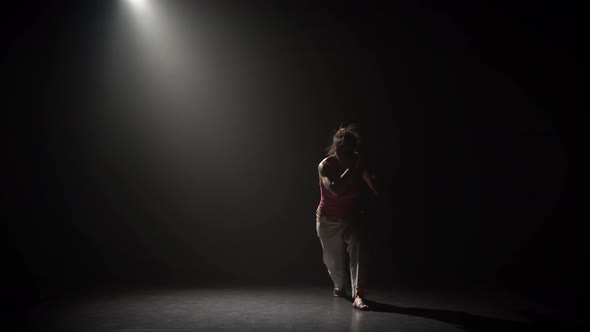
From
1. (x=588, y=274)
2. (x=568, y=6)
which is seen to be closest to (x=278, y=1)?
(x=568, y=6)

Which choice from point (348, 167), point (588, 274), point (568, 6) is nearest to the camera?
point (348, 167)

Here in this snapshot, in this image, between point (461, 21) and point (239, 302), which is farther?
point (461, 21)

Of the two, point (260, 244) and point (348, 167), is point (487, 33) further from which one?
point (260, 244)

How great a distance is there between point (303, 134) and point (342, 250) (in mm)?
1786

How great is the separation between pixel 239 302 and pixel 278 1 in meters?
3.00

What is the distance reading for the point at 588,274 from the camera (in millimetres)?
5070

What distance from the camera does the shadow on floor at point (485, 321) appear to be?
318 centimetres

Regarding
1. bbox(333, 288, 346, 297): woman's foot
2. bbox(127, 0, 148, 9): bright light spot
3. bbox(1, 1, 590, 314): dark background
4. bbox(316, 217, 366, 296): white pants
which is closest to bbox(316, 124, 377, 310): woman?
bbox(316, 217, 366, 296): white pants

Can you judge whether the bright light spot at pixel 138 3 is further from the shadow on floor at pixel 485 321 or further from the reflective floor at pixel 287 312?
the shadow on floor at pixel 485 321

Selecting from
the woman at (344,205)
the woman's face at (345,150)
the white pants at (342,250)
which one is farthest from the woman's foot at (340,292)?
the woman's face at (345,150)

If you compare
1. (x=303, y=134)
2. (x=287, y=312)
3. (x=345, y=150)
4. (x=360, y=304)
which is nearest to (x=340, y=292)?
(x=360, y=304)

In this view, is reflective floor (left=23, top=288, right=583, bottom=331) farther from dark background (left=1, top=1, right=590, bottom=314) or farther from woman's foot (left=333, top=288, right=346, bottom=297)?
dark background (left=1, top=1, right=590, bottom=314)

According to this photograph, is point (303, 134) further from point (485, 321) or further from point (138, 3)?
point (485, 321)

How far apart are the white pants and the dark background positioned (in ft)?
4.27
